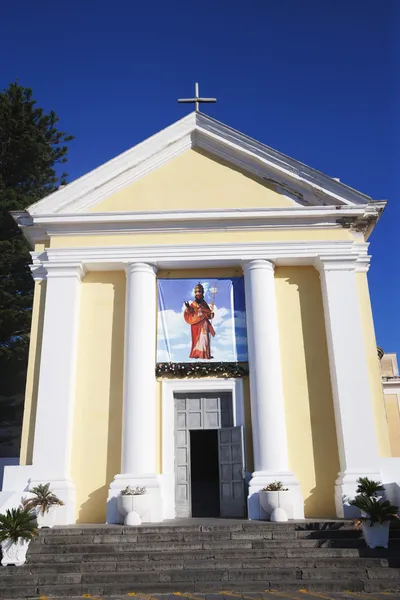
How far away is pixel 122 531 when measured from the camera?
9.01m

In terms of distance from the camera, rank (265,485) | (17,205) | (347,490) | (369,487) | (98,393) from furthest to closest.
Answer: (17,205) → (98,393) → (265,485) → (347,490) → (369,487)

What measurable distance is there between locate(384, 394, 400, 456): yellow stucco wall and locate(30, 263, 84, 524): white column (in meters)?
21.8

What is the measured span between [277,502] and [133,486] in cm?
290

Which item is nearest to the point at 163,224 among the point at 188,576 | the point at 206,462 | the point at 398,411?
the point at 188,576

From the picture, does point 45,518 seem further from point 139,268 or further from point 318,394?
point 318,394

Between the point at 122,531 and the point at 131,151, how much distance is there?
8834 mm

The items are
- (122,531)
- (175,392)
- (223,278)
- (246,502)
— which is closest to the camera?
(122,531)

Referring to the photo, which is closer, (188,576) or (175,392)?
(188,576)

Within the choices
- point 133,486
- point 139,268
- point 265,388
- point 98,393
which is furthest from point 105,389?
point 265,388

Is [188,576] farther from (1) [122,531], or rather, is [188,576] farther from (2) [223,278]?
(2) [223,278]

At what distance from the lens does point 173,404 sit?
476 inches

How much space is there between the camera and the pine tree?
2133cm

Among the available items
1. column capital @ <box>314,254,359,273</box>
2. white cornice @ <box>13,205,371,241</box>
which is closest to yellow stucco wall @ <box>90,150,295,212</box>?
white cornice @ <box>13,205,371,241</box>

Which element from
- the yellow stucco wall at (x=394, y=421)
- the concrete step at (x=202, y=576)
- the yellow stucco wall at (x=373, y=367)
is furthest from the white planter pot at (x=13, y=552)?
the yellow stucco wall at (x=394, y=421)
